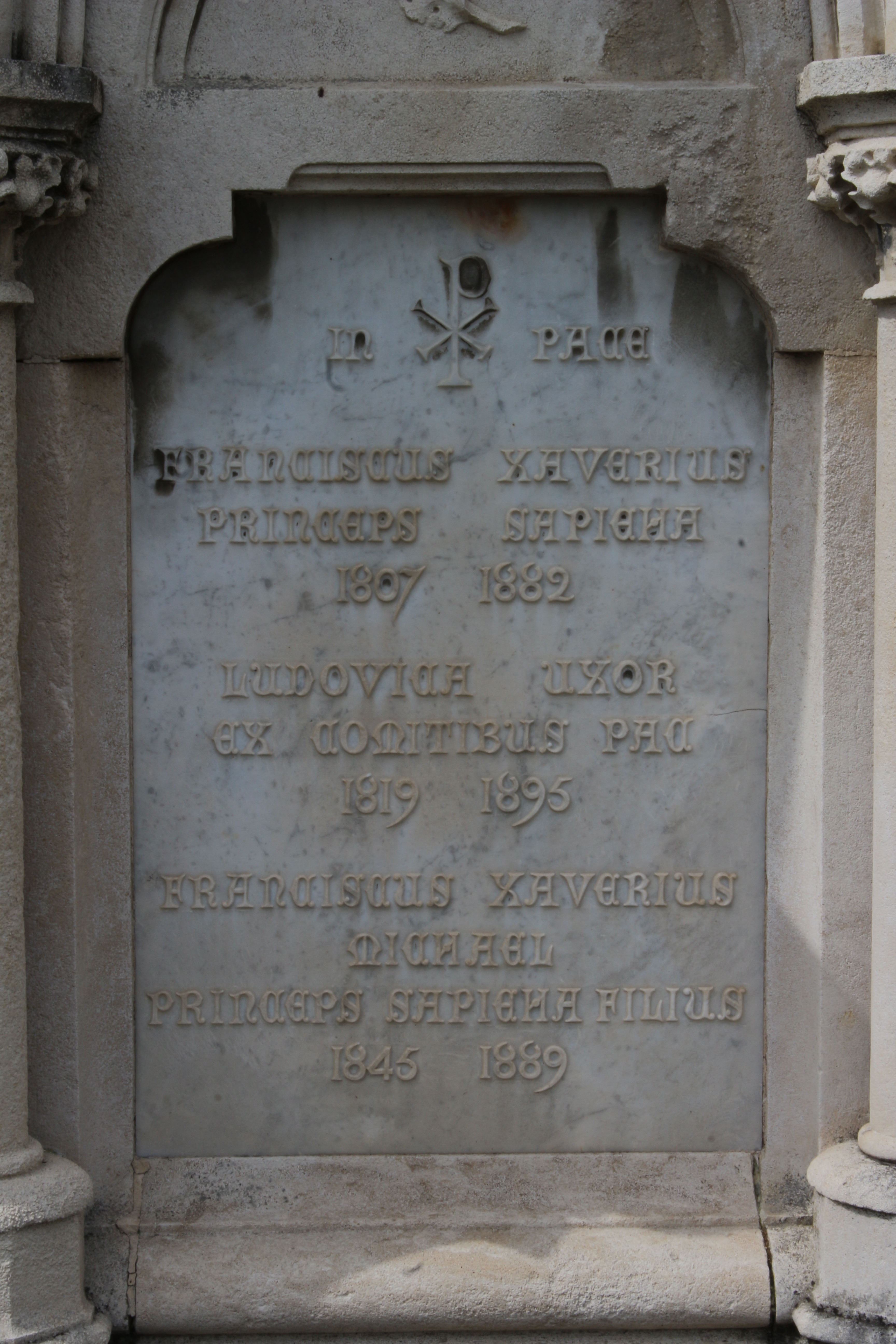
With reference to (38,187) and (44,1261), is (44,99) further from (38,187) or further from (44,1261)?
(44,1261)

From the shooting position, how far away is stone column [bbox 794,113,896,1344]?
3445 millimetres

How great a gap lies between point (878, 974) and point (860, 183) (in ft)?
6.90

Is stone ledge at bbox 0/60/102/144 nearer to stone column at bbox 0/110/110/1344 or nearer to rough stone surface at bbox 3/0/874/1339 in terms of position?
stone column at bbox 0/110/110/1344

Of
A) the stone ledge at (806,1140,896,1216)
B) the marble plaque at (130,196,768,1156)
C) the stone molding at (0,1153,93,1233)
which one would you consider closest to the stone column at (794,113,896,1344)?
the stone ledge at (806,1140,896,1216)

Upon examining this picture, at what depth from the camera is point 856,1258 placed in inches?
138

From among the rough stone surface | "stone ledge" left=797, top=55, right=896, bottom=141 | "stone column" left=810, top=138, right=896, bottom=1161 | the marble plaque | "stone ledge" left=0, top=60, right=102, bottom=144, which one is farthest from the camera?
the marble plaque

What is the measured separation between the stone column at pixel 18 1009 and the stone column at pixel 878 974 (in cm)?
196

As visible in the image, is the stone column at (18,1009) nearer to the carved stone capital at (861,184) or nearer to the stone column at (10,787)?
the stone column at (10,787)

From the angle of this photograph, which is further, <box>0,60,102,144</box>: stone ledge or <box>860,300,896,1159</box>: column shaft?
<box>860,300,896,1159</box>: column shaft

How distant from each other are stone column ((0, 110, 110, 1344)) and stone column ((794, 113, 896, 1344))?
196 centimetres

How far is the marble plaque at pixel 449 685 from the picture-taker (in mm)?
3750

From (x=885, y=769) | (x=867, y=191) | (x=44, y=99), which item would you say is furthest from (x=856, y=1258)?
(x=44, y=99)

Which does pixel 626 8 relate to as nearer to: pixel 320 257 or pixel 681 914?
pixel 320 257

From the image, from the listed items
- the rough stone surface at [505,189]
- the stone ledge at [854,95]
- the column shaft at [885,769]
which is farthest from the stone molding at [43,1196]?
the stone ledge at [854,95]
